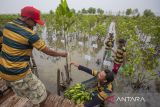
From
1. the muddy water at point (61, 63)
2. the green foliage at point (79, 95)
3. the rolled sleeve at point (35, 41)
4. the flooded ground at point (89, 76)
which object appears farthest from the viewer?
the muddy water at point (61, 63)

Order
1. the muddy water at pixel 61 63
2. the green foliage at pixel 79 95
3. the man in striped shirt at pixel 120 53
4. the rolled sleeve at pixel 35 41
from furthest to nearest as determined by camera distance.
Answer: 1. the muddy water at pixel 61 63
2. the man in striped shirt at pixel 120 53
3. the green foliage at pixel 79 95
4. the rolled sleeve at pixel 35 41

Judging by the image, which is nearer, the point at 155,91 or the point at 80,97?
the point at 80,97

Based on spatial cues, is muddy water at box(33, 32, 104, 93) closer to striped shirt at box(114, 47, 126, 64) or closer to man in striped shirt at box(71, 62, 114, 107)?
striped shirt at box(114, 47, 126, 64)

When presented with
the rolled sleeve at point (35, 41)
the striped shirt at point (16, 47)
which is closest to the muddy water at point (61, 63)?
the striped shirt at point (16, 47)

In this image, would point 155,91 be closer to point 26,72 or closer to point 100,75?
point 100,75

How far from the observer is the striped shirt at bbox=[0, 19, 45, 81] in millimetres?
2141

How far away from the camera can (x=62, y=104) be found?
305cm

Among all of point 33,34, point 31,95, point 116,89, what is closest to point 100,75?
point 31,95

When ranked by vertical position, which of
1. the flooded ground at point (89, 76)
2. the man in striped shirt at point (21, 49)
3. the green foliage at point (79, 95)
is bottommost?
the flooded ground at point (89, 76)

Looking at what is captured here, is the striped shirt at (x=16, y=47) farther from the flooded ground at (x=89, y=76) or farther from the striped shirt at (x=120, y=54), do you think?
the striped shirt at (x=120, y=54)

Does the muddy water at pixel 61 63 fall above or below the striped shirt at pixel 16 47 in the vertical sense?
below

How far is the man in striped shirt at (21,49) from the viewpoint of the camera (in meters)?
2.15

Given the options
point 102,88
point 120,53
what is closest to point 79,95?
point 102,88

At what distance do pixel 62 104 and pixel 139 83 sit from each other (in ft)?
11.2
